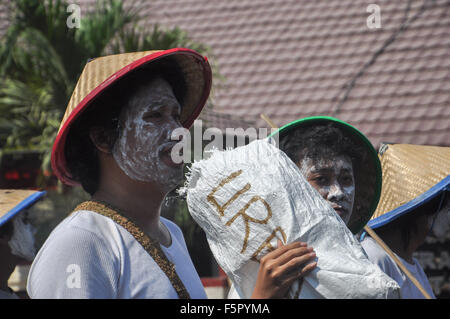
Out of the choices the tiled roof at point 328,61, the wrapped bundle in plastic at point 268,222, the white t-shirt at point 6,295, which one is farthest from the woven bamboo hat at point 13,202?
the tiled roof at point 328,61

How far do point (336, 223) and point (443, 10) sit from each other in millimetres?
7222

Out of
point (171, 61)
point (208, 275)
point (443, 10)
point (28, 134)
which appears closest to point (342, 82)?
point (443, 10)

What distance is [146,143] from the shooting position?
1950 mm

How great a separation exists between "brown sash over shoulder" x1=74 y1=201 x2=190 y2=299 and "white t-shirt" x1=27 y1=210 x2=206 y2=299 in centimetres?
2

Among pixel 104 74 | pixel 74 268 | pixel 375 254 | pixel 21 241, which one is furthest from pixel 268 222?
pixel 21 241

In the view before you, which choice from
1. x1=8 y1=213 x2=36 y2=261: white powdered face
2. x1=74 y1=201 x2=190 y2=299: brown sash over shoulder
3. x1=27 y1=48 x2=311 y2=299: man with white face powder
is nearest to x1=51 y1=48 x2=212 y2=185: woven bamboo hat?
x1=27 y1=48 x2=311 y2=299: man with white face powder

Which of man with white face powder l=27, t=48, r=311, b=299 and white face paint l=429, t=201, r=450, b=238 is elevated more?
man with white face powder l=27, t=48, r=311, b=299

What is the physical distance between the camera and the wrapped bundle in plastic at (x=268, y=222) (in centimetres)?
173

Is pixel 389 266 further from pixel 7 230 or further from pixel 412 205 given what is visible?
pixel 7 230

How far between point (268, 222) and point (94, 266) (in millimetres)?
530

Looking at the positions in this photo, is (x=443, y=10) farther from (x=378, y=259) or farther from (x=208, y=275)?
(x=378, y=259)

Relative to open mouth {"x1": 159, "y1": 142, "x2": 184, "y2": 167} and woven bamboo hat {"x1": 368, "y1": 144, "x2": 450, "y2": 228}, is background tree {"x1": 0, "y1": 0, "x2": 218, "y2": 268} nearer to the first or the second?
woven bamboo hat {"x1": 368, "y1": 144, "x2": 450, "y2": 228}

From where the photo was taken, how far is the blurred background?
19.5 ft

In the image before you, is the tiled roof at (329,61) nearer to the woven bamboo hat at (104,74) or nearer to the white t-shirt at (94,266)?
the woven bamboo hat at (104,74)
